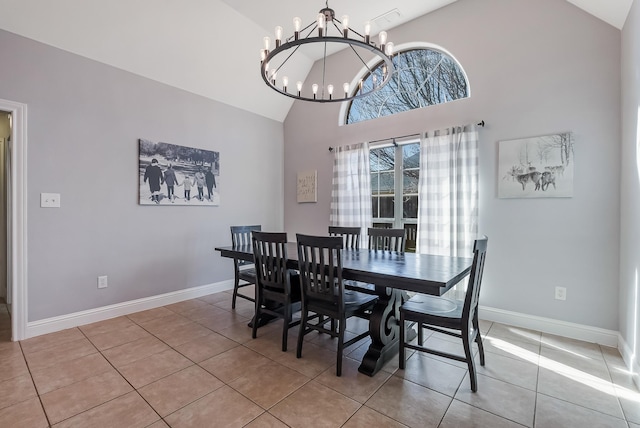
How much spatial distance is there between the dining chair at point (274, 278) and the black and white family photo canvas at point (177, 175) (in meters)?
1.68

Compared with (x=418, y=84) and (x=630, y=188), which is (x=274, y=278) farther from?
(x=418, y=84)

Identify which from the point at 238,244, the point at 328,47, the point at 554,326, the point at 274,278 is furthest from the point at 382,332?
the point at 328,47

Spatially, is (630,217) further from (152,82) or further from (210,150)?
(152,82)

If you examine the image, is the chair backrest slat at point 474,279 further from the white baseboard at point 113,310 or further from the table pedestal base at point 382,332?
the white baseboard at point 113,310

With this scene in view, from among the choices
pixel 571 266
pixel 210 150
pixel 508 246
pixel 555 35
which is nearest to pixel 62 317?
pixel 210 150

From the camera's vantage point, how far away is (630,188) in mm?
2250

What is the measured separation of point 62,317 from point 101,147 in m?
1.74

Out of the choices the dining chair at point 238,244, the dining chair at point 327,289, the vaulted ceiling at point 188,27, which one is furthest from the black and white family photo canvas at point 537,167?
the dining chair at point 238,244

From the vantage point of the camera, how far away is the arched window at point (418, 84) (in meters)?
3.47

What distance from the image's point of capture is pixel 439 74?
3580 mm

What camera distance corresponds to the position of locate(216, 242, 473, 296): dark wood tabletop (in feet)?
5.88

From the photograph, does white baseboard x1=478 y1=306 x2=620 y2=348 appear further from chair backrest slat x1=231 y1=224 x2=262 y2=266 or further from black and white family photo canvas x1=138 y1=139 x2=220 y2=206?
black and white family photo canvas x1=138 y1=139 x2=220 y2=206

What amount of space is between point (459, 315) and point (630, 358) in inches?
54.6

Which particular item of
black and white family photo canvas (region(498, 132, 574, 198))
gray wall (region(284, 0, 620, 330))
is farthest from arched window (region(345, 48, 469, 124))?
black and white family photo canvas (region(498, 132, 574, 198))
